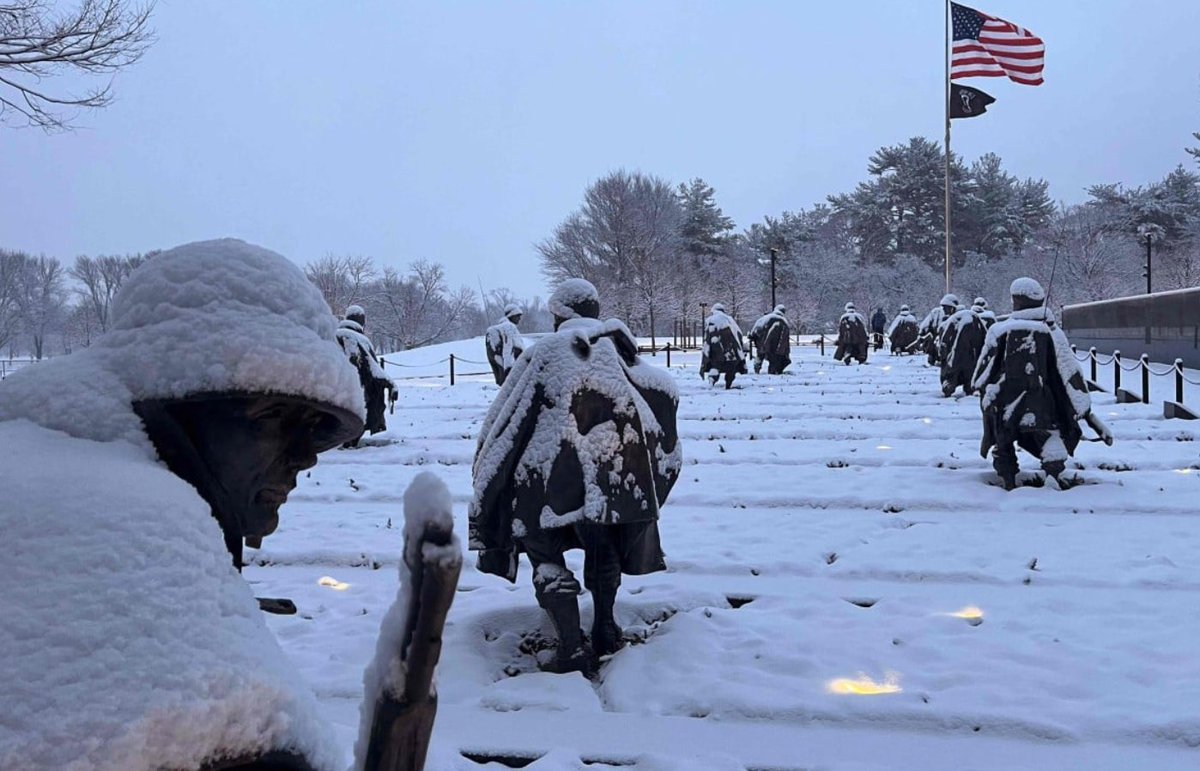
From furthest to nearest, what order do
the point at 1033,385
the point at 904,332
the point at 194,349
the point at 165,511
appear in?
the point at 904,332
the point at 1033,385
the point at 194,349
the point at 165,511

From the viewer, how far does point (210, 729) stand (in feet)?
2.76

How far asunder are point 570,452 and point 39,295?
57802 mm

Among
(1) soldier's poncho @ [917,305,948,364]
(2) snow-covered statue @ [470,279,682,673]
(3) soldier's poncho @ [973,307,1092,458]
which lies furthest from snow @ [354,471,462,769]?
(1) soldier's poncho @ [917,305,948,364]

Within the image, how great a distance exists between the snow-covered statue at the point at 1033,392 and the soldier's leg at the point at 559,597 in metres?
5.89

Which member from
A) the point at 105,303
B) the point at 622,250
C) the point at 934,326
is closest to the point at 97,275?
the point at 105,303

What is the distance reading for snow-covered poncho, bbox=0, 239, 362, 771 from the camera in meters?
0.81

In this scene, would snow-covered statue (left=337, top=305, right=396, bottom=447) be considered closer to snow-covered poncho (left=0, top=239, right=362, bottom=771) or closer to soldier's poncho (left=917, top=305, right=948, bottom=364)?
snow-covered poncho (left=0, top=239, right=362, bottom=771)

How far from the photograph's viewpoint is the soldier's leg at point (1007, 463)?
8984 mm

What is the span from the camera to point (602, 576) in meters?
4.88

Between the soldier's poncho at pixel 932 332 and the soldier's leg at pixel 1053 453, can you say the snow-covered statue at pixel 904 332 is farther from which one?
the soldier's leg at pixel 1053 453

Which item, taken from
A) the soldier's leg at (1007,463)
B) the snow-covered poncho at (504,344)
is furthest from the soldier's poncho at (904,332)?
the soldier's leg at (1007,463)

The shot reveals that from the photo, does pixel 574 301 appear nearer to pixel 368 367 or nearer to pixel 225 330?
pixel 225 330

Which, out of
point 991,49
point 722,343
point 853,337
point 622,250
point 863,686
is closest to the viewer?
point 863,686

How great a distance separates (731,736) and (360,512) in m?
5.81
